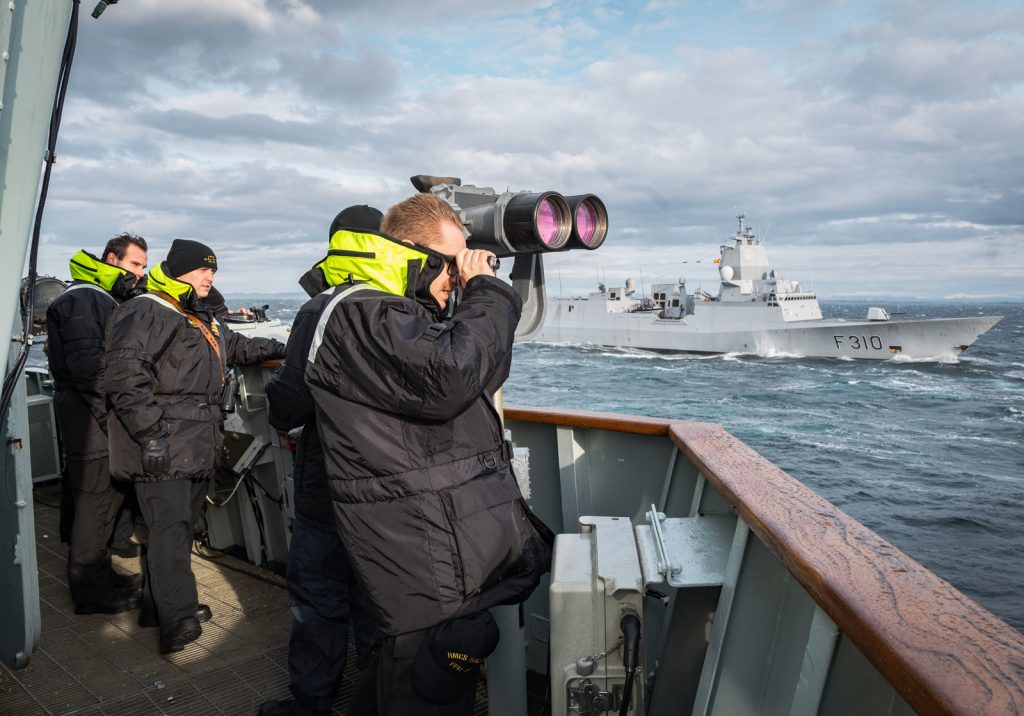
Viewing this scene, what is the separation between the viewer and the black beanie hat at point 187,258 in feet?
9.62

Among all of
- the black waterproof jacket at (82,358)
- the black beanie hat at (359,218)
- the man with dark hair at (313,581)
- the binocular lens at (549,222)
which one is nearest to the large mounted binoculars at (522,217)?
the binocular lens at (549,222)

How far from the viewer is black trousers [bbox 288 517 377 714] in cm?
240

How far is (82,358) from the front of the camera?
3.27 m

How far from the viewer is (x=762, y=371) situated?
35.0 metres

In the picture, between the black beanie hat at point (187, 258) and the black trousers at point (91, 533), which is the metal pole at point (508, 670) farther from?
the black trousers at point (91, 533)

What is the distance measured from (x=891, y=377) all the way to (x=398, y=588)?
35889 mm

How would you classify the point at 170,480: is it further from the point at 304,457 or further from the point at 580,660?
the point at 580,660

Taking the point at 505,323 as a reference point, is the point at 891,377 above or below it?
below

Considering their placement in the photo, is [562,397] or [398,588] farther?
[562,397]

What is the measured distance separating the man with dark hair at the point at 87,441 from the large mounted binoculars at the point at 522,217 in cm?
199

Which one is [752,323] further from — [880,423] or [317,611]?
[317,611]

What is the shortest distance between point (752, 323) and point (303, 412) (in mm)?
39538

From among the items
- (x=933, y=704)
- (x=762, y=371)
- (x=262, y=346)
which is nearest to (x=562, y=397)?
(x=762, y=371)

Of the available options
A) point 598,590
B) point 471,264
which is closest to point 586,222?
point 471,264
